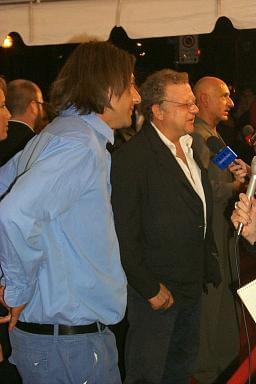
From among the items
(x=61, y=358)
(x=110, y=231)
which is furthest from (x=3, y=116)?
(x=61, y=358)

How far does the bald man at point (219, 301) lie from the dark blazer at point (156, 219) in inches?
31.8

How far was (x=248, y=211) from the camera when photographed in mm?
2145

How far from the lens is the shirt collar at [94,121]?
6.47 ft

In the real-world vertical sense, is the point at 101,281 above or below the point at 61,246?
below

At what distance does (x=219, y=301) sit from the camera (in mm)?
3697

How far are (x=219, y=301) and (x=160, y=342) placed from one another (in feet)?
3.03

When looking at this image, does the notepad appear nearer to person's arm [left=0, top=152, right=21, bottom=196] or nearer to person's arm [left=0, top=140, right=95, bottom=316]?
person's arm [left=0, top=140, right=95, bottom=316]

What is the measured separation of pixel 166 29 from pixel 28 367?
90.1 inches

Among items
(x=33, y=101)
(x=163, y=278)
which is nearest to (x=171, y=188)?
(x=163, y=278)

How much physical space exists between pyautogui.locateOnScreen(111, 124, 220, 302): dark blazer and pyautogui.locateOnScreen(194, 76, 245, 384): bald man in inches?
31.8

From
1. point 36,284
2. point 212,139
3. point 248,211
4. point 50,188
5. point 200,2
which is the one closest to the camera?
point 50,188

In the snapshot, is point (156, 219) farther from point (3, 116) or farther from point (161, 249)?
point (3, 116)

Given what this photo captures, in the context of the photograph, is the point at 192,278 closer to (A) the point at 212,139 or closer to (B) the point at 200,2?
(A) the point at 212,139

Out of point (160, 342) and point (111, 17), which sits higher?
point (111, 17)
